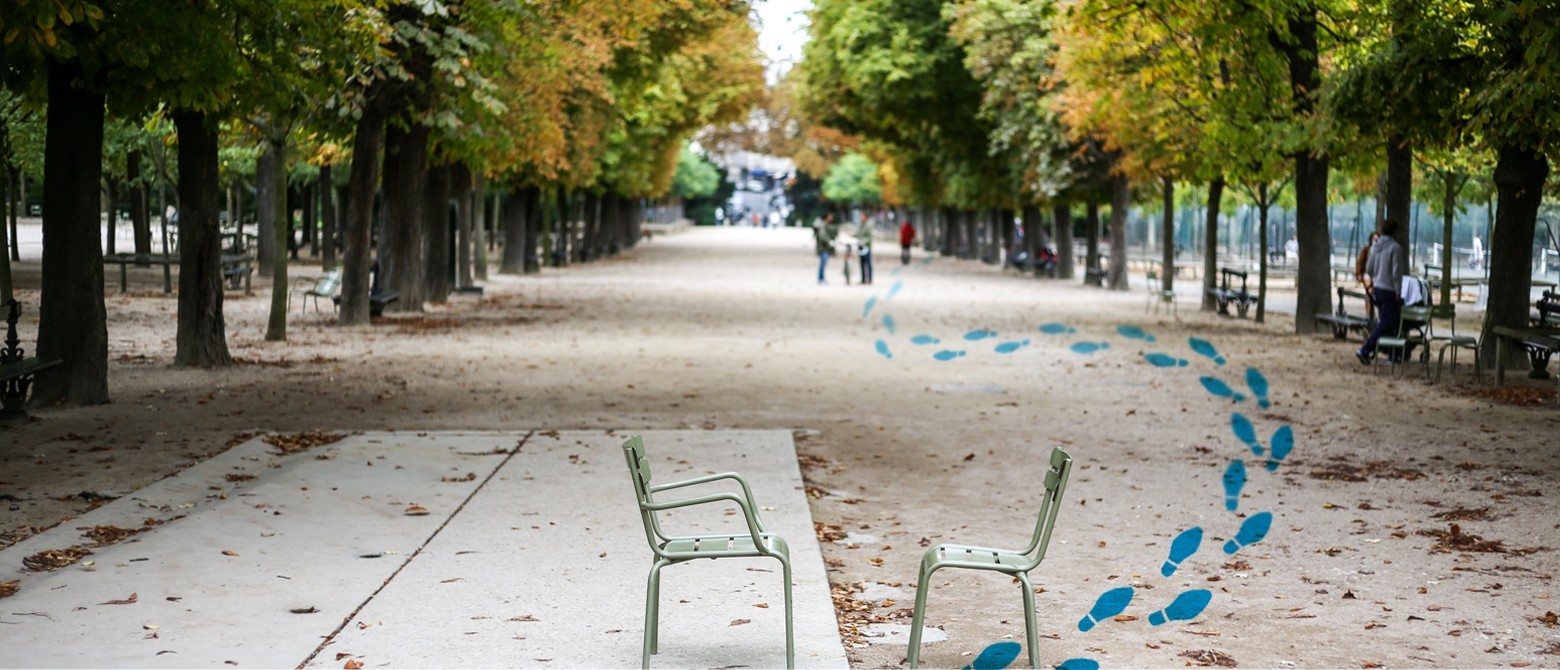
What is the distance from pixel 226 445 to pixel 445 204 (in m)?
18.1

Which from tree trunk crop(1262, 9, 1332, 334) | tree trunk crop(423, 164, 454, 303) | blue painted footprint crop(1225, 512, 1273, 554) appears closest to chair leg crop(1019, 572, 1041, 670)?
blue painted footprint crop(1225, 512, 1273, 554)

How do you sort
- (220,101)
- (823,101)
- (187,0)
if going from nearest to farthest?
(187,0), (220,101), (823,101)

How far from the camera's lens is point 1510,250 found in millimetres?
17797

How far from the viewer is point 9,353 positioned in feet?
42.8

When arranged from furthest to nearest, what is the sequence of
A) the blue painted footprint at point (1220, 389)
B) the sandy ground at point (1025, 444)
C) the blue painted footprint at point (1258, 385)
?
the blue painted footprint at point (1220, 389) → the blue painted footprint at point (1258, 385) → the sandy ground at point (1025, 444)

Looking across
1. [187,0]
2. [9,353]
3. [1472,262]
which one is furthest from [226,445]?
[1472,262]

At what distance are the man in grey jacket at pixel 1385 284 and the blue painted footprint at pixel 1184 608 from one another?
12.3 metres

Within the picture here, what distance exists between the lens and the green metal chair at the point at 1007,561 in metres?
5.95

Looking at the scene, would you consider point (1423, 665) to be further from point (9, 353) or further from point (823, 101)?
point (823, 101)

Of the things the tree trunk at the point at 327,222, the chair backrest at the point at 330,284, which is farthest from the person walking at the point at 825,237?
the chair backrest at the point at 330,284

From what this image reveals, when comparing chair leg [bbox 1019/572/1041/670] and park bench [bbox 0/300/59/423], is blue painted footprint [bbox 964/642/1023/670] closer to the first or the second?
chair leg [bbox 1019/572/1041/670]

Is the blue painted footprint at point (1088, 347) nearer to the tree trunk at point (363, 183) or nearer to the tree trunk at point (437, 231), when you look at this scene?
the tree trunk at point (363, 183)

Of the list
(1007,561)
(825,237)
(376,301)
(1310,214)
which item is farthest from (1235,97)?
(825,237)

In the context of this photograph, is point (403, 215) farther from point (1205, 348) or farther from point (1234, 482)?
point (1234, 482)
